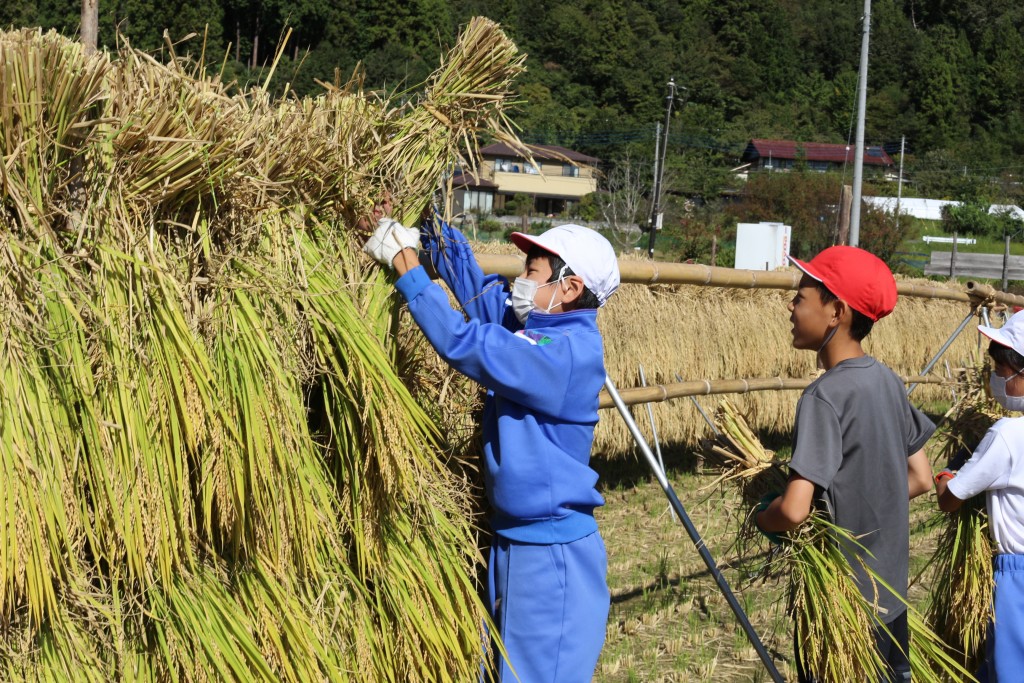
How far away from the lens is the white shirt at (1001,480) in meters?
2.89

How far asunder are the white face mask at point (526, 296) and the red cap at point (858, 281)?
0.65 m

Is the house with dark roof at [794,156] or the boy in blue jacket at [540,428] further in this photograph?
the house with dark roof at [794,156]

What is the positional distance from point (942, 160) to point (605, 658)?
72.6 metres

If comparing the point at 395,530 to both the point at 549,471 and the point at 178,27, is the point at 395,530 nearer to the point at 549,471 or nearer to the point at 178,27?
the point at 549,471

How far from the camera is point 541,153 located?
2.44m

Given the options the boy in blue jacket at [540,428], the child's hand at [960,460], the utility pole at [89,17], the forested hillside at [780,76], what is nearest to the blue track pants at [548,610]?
the boy in blue jacket at [540,428]

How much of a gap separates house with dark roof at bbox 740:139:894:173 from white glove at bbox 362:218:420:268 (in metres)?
69.6

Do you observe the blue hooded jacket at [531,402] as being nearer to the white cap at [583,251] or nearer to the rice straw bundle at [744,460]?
the white cap at [583,251]

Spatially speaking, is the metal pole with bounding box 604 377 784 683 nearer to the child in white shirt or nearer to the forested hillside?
the child in white shirt

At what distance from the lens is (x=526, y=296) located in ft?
7.71

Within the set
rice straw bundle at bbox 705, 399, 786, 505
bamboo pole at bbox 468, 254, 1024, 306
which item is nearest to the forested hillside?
bamboo pole at bbox 468, 254, 1024, 306

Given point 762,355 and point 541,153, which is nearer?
point 541,153

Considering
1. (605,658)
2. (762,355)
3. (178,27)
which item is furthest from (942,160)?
(605,658)

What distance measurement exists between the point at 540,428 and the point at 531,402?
0.10m
